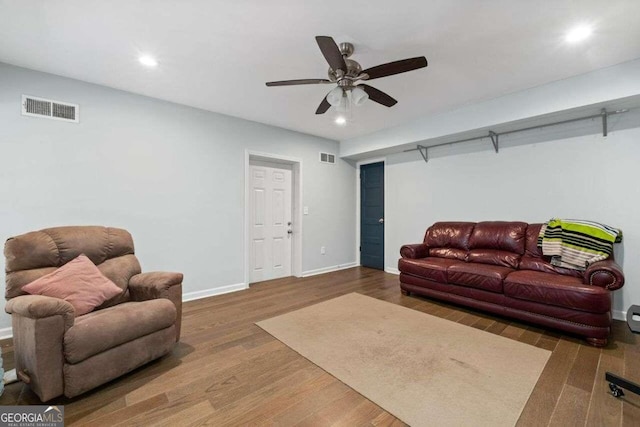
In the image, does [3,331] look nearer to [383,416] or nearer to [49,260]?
[49,260]

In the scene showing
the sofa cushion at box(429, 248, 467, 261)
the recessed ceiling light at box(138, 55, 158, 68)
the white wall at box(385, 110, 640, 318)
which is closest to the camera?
the recessed ceiling light at box(138, 55, 158, 68)

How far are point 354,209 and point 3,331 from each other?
5.08 meters

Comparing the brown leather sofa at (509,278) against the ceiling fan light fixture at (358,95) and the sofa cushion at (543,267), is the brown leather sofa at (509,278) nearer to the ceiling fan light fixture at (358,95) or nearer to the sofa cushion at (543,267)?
the sofa cushion at (543,267)

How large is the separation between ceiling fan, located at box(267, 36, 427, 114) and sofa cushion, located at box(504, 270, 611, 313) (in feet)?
7.33

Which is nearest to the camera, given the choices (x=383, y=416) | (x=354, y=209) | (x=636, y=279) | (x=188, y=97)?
(x=383, y=416)

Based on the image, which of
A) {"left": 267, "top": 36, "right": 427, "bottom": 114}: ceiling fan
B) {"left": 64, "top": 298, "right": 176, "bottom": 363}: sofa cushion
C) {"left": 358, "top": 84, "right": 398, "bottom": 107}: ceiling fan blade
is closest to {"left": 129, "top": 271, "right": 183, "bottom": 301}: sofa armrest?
{"left": 64, "top": 298, "right": 176, "bottom": 363}: sofa cushion

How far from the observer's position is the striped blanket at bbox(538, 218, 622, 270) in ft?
8.89

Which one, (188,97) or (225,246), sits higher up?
(188,97)

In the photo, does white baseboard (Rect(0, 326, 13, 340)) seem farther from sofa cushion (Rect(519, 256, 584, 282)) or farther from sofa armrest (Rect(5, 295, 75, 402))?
sofa cushion (Rect(519, 256, 584, 282))

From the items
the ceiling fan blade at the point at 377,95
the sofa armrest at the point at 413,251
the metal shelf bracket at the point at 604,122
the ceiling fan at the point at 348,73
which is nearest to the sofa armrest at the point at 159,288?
the ceiling fan at the point at 348,73

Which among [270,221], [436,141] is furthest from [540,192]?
[270,221]

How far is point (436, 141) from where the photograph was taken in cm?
425

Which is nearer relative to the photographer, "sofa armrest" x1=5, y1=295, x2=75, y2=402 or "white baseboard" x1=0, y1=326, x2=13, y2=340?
"sofa armrest" x1=5, y1=295, x2=75, y2=402

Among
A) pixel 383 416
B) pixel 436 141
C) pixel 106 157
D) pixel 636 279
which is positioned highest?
pixel 436 141
